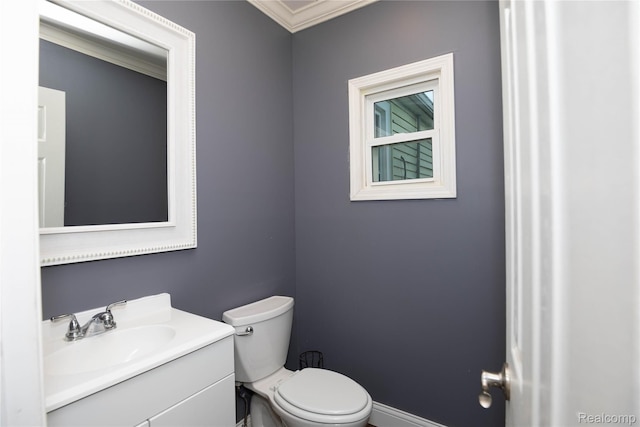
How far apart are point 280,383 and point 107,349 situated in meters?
0.80

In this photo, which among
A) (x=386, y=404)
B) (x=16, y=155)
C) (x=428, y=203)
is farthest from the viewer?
(x=386, y=404)

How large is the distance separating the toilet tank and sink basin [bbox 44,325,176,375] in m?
0.40

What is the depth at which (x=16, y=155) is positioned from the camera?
56 cm

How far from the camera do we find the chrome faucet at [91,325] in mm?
1016

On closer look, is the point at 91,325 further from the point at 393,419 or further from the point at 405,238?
the point at 393,419

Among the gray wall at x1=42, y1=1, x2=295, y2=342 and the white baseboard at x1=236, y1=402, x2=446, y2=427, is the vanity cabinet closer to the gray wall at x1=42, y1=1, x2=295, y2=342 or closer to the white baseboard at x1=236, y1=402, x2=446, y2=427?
the gray wall at x1=42, y1=1, x2=295, y2=342

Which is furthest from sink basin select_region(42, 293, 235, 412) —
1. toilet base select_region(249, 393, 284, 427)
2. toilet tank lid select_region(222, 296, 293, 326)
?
toilet base select_region(249, 393, 284, 427)

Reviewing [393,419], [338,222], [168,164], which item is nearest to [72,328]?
[168,164]

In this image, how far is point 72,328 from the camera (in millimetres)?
1021

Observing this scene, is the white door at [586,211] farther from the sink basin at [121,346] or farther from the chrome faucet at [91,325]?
the chrome faucet at [91,325]

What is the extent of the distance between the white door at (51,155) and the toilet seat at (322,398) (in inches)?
46.0

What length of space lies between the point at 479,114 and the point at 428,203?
1.69 ft

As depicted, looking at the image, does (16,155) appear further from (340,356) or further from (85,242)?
(340,356)

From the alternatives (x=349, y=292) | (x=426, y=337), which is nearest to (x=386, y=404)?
(x=426, y=337)
